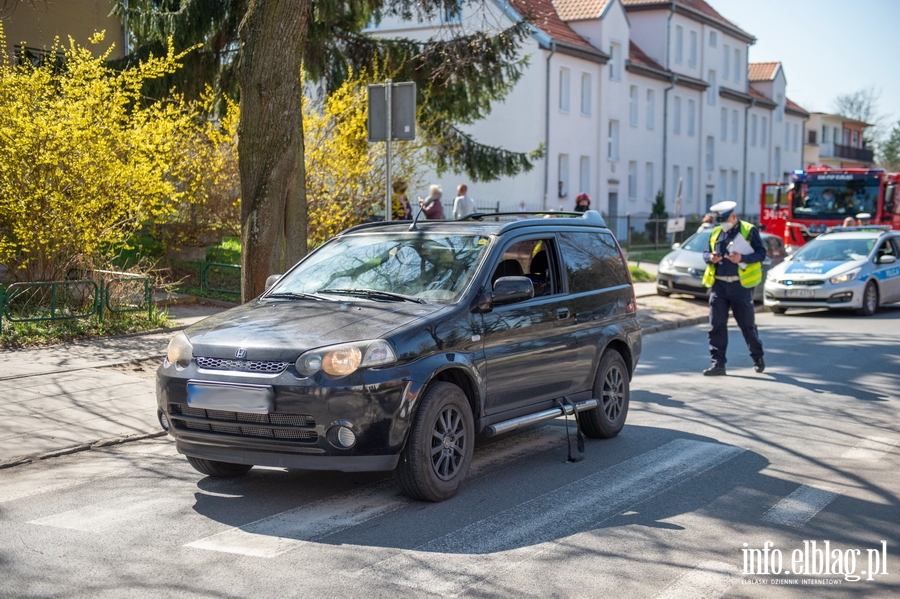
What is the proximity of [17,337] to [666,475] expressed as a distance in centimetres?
790

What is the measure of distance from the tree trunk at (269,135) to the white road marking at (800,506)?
6174mm

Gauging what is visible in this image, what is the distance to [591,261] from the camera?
8.34m

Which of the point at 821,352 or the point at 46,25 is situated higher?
the point at 46,25

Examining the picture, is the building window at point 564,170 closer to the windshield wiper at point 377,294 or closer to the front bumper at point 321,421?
the windshield wiper at point 377,294

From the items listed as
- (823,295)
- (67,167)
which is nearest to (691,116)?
(823,295)

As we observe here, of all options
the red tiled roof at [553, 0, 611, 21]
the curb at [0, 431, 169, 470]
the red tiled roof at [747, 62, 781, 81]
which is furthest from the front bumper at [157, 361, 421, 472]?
the red tiled roof at [747, 62, 781, 81]

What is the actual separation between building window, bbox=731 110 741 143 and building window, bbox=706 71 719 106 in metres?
3.88

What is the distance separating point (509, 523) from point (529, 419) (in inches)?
55.0

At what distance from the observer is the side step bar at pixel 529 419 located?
268 inches

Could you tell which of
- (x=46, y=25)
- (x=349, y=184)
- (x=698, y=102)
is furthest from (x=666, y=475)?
(x=698, y=102)

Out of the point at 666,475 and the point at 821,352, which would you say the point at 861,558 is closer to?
the point at 666,475

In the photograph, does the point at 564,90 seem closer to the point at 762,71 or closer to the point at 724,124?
the point at 724,124

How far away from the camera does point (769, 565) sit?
5.21 metres

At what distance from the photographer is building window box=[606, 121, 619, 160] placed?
45.7 metres
